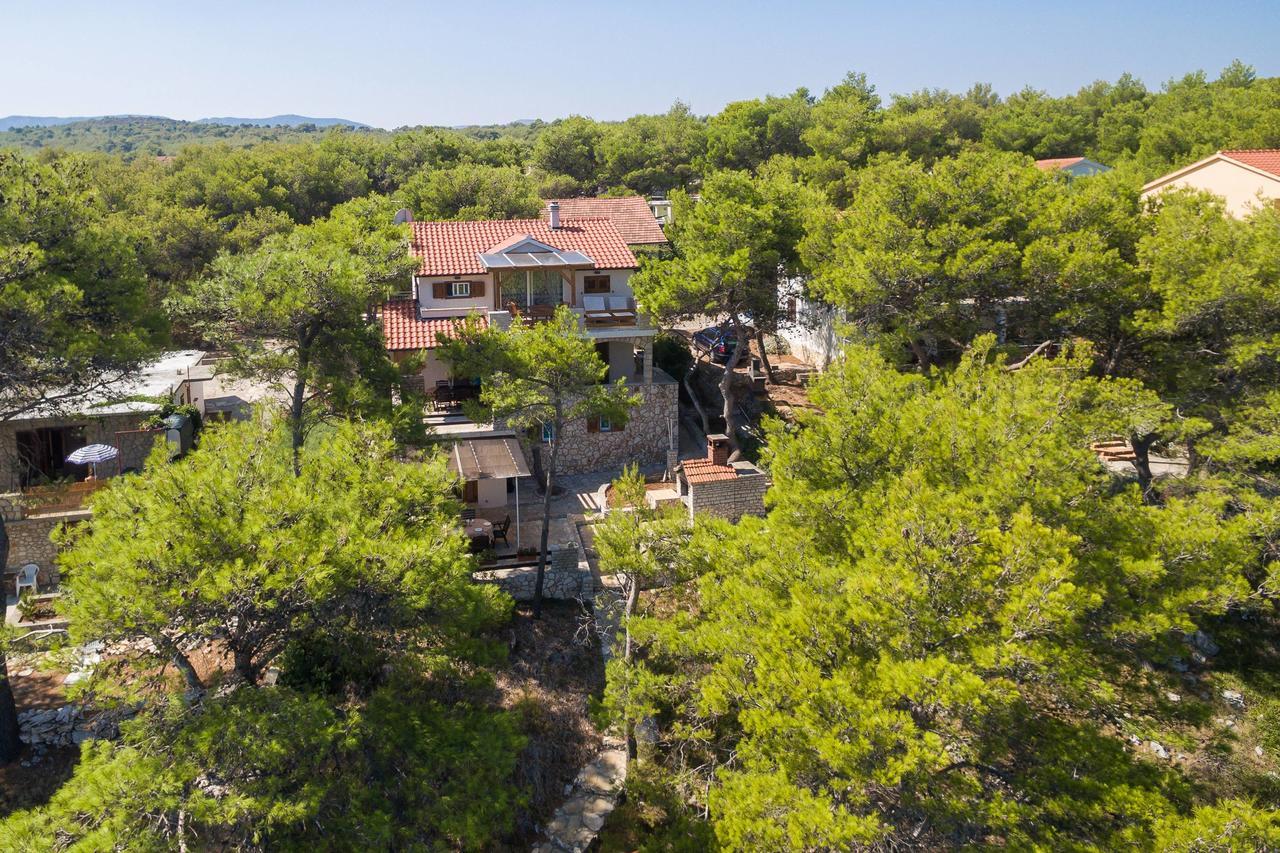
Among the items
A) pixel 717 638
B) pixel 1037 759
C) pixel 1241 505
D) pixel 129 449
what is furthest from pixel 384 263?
pixel 1241 505

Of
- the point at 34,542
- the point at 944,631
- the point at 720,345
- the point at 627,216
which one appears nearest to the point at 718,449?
the point at 720,345

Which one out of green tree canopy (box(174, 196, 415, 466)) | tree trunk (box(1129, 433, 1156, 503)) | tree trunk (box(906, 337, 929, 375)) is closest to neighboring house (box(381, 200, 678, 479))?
green tree canopy (box(174, 196, 415, 466))

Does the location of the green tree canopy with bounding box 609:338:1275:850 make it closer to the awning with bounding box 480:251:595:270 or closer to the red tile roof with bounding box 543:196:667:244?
the awning with bounding box 480:251:595:270

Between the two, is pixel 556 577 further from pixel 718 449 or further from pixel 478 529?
pixel 718 449

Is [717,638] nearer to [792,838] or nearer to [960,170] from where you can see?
[792,838]

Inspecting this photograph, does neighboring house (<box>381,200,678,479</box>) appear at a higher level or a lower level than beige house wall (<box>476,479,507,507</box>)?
higher

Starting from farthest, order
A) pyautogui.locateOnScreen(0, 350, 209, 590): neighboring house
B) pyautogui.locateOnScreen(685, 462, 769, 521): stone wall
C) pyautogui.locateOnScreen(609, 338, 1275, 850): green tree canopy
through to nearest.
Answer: pyautogui.locateOnScreen(685, 462, 769, 521): stone wall → pyautogui.locateOnScreen(0, 350, 209, 590): neighboring house → pyautogui.locateOnScreen(609, 338, 1275, 850): green tree canopy
